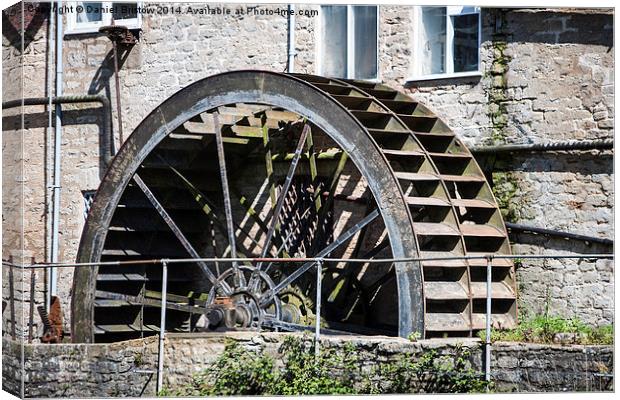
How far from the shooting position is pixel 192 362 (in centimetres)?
1141

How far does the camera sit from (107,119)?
1482 centimetres

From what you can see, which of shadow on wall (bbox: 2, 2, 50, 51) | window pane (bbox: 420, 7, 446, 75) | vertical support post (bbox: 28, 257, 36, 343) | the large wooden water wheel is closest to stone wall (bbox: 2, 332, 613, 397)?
the large wooden water wheel

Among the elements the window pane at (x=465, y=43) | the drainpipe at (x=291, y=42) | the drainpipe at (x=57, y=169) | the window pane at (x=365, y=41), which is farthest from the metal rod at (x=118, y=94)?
the window pane at (x=465, y=43)

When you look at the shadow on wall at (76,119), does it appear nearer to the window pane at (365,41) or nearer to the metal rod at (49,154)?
the metal rod at (49,154)

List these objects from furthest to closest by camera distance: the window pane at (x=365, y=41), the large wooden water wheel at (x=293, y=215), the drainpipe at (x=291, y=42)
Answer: the drainpipe at (x=291, y=42), the window pane at (x=365, y=41), the large wooden water wheel at (x=293, y=215)

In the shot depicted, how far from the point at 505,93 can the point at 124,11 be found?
12.3 feet

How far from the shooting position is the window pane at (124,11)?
13.1 m

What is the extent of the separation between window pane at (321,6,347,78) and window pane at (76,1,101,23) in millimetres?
2211

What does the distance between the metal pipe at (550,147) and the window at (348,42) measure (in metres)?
1.43

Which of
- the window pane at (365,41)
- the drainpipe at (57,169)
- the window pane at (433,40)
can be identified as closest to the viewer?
the window pane at (433,40)

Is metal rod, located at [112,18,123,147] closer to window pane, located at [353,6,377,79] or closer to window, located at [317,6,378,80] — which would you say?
window, located at [317,6,378,80]

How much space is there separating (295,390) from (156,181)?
3.98 meters

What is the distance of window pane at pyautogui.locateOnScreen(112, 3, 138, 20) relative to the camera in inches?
517

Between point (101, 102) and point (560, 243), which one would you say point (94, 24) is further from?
point (560, 243)
